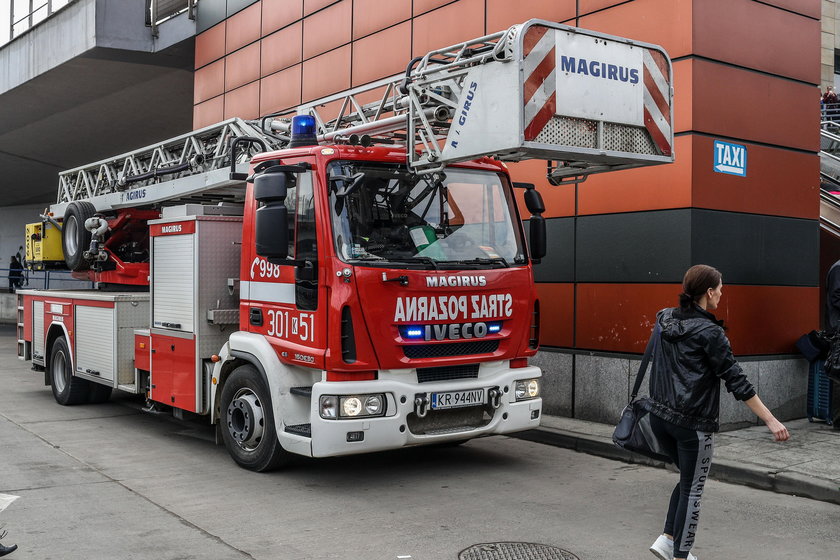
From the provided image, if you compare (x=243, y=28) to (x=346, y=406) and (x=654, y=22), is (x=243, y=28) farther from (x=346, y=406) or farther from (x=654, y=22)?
(x=346, y=406)

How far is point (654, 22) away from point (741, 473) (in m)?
4.83

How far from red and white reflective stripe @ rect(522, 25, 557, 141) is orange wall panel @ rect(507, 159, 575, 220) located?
3743mm

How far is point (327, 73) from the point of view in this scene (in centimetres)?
1484

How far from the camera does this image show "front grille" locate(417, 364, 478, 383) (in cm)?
665

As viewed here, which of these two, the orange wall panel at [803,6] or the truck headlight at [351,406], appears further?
the orange wall panel at [803,6]

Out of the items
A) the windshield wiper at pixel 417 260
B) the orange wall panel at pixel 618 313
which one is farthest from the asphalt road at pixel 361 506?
the windshield wiper at pixel 417 260

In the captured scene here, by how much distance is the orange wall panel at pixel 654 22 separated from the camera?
8.80 m

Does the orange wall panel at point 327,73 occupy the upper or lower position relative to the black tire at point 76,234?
upper

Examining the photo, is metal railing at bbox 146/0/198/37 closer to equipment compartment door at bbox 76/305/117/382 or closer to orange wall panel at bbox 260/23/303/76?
orange wall panel at bbox 260/23/303/76

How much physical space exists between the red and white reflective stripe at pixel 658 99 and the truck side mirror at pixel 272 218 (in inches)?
114

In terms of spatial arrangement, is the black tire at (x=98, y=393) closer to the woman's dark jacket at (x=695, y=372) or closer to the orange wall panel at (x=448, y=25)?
the orange wall panel at (x=448, y=25)

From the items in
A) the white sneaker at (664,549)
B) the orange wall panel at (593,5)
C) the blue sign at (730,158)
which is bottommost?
the white sneaker at (664,549)

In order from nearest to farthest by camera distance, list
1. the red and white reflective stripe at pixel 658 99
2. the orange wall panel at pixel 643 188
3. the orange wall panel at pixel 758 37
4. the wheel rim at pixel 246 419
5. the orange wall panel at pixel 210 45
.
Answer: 1. the red and white reflective stripe at pixel 658 99
2. the wheel rim at pixel 246 419
3. the orange wall panel at pixel 643 188
4. the orange wall panel at pixel 758 37
5. the orange wall panel at pixel 210 45

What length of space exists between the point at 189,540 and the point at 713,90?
22.3 feet
